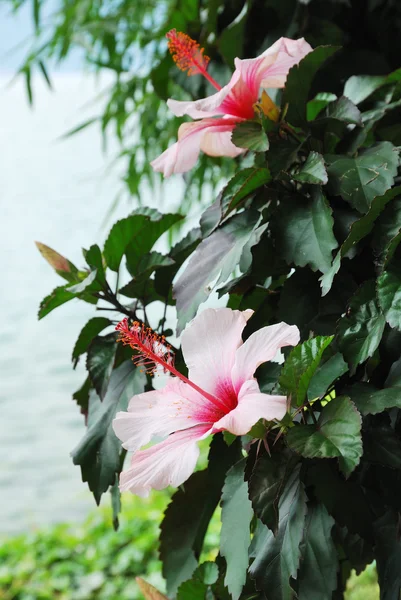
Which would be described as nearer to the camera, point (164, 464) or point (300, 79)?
point (164, 464)

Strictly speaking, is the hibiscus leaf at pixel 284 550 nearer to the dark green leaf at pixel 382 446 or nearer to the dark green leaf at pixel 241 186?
the dark green leaf at pixel 382 446

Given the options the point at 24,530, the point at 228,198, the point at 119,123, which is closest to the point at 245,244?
the point at 228,198

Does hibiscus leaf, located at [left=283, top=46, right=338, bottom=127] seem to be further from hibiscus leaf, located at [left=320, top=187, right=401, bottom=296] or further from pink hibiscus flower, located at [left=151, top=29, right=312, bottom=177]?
hibiscus leaf, located at [left=320, top=187, right=401, bottom=296]

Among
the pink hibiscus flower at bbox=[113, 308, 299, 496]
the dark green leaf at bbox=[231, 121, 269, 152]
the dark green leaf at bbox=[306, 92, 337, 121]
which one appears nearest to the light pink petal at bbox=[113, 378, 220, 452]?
the pink hibiscus flower at bbox=[113, 308, 299, 496]

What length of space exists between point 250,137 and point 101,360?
245 millimetres

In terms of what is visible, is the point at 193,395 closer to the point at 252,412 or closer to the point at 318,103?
the point at 252,412

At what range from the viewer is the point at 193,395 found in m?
0.50

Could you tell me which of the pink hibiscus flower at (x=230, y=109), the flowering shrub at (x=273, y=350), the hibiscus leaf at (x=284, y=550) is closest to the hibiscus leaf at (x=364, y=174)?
the flowering shrub at (x=273, y=350)

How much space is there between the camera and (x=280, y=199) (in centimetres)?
59

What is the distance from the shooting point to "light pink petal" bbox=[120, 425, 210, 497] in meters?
0.45

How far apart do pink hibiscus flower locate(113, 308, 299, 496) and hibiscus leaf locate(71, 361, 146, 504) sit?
0.10m

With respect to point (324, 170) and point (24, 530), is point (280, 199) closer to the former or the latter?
point (324, 170)

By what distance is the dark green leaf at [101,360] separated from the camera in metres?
0.63

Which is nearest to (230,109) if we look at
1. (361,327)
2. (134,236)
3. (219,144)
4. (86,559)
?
(219,144)
